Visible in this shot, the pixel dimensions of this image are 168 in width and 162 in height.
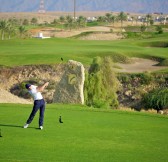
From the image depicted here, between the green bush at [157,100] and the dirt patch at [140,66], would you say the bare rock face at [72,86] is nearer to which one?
the green bush at [157,100]

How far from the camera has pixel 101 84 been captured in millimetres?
34719

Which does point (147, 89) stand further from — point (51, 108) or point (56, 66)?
point (51, 108)

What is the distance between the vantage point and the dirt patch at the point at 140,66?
5222 cm

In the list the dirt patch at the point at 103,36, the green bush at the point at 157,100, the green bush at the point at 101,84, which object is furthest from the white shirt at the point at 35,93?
the dirt patch at the point at 103,36

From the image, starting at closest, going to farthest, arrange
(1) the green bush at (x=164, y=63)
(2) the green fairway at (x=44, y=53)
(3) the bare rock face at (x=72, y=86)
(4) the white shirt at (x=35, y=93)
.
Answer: (4) the white shirt at (x=35, y=93) → (3) the bare rock face at (x=72, y=86) → (2) the green fairway at (x=44, y=53) → (1) the green bush at (x=164, y=63)

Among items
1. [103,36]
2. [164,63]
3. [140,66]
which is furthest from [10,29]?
[164,63]

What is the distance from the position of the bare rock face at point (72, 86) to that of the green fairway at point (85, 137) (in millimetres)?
6907

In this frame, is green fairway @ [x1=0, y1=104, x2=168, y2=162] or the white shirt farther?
the white shirt

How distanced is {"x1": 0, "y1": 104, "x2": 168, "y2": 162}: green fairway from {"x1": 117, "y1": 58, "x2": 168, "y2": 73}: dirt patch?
3308 cm

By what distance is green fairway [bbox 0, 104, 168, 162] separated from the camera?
12.3m

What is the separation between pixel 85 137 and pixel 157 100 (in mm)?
23820

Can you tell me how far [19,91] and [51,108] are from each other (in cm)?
2738

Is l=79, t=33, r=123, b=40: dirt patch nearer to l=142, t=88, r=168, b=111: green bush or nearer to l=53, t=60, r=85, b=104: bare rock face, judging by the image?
l=142, t=88, r=168, b=111: green bush

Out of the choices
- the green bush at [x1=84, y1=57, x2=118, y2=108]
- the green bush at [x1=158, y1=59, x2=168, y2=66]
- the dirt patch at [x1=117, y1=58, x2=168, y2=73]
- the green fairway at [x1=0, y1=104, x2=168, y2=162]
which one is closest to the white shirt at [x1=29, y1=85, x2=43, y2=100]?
the green fairway at [x1=0, y1=104, x2=168, y2=162]
